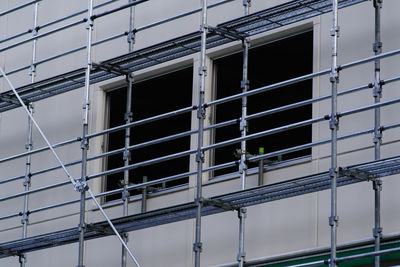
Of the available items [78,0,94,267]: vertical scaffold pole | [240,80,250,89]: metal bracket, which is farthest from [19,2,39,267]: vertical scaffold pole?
[240,80,250,89]: metal bracket

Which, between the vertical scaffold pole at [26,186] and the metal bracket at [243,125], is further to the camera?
the vertical scaffold pole at [26,186]

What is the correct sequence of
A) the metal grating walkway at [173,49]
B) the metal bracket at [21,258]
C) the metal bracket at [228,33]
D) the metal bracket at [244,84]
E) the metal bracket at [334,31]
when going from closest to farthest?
the metal bracket at [334,31] < the metal grating walkway at [173,49] < the metal bracket at [228,33] < the metal bracket at [244,84] < the metal bracket at [21,258]

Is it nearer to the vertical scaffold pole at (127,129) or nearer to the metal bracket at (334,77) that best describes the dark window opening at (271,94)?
the vertical scaffold pole at (127,129)

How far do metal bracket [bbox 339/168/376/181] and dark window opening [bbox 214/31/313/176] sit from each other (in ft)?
3.64

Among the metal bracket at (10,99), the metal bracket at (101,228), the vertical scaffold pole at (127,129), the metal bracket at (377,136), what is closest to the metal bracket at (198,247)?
the metal bracket at (101,228)

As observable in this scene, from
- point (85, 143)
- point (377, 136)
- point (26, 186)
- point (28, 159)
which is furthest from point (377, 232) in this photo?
point (28, 159)

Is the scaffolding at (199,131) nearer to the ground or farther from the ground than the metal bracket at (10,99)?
nearer to the ground

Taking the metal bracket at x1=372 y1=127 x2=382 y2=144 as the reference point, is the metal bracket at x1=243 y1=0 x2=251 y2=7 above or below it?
above

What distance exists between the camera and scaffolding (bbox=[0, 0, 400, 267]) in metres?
9.20

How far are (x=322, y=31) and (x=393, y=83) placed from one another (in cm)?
92

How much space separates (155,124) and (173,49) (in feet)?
3.28

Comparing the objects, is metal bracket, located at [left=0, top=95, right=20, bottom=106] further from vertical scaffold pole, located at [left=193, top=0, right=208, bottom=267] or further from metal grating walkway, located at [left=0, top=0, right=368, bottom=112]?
vertical scaffold pole, located at [left=193, top=0, right=208, bottom=267]

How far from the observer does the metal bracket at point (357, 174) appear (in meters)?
9.04

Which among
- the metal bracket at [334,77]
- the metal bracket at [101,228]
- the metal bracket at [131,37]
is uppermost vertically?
the metal bracket at [131,37]
